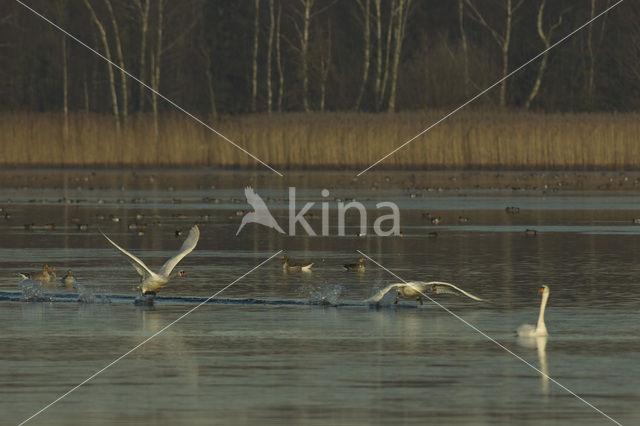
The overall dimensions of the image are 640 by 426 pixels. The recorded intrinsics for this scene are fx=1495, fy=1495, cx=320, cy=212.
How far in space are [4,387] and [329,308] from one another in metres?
5.71

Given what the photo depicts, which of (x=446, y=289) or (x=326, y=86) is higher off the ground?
(x=326, y=86)

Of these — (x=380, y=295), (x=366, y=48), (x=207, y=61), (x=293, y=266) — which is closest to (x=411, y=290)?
(x=380, y=295)

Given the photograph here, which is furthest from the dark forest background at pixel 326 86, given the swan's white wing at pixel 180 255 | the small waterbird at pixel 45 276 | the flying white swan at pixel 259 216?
the swan's white wing at pixel 180 255

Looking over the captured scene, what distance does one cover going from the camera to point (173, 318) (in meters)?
15.2

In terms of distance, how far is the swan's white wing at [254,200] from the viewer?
112ft

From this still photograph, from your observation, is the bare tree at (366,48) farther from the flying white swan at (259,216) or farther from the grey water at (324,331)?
the grey water at (324,331)

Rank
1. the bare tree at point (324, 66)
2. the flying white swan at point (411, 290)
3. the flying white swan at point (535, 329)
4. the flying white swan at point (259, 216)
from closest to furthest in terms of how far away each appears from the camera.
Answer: the flying white swan at point (535, 329) → the flying white swan at point (411, 290) → the flying white swan at point (259, 216) → the bare tree at point (324, 66)

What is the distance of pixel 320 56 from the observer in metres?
71.2

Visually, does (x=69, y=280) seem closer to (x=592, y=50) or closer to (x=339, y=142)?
(x=339, y=142)

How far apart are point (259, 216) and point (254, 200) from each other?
474 cm

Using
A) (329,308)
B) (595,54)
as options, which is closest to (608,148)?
(595,54)

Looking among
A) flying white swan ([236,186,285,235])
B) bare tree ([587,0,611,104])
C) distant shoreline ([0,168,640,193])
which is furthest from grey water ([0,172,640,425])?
bare tree ([587,0,611,104])

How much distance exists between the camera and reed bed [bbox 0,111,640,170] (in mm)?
49594

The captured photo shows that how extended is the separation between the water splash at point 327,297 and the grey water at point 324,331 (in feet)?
0.09
